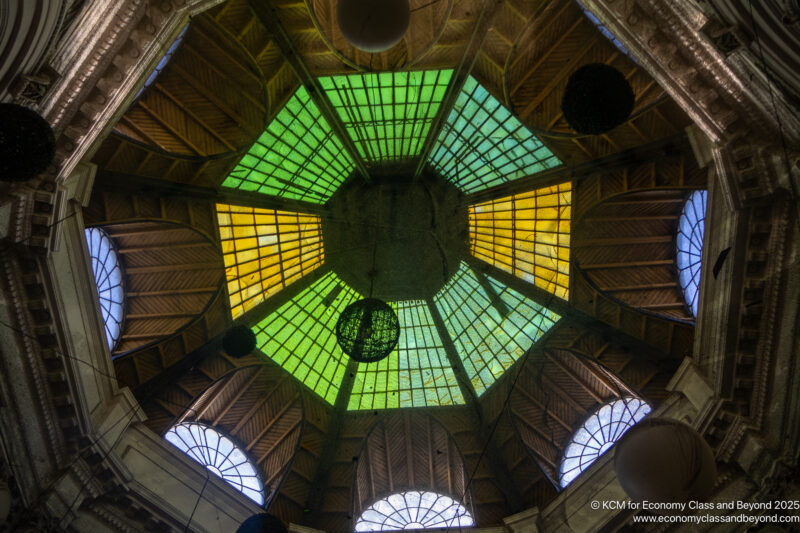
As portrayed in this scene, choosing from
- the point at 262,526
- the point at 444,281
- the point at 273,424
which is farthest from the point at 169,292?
the point at 444,281

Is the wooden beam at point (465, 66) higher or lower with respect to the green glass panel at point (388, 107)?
lower

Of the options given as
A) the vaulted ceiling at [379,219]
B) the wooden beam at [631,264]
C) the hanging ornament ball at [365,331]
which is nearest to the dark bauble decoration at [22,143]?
the vaulted ceiling at [379,219]

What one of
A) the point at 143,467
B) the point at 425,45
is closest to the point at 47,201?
the point at 143,467

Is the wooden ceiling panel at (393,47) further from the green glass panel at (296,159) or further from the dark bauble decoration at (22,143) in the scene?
the dark bauble decoration at (22,143)

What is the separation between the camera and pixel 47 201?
428 inches

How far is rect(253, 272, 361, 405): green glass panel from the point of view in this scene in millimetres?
19719

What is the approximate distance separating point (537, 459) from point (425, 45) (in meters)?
13.3

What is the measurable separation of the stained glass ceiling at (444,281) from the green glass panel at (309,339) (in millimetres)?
39

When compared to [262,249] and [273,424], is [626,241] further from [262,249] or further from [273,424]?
[273,424]

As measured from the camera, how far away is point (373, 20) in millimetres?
8062

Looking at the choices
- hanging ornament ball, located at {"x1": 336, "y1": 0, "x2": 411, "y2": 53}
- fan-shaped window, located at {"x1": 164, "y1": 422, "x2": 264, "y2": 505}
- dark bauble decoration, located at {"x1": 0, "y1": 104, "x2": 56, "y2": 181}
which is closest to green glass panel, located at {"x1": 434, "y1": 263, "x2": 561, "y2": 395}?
fan-shaped window, located at {"x1": 164, "y1": 422, "x2": 264, "y2": 505}

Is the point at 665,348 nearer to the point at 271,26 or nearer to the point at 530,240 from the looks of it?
the point at 530,240

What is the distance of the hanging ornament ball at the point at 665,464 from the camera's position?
7301mm

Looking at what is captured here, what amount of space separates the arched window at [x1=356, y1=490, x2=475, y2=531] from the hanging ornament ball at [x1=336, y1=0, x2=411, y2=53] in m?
15.5
